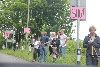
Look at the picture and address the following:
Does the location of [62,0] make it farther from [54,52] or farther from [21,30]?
[54,52]

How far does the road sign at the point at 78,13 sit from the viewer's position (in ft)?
28.9

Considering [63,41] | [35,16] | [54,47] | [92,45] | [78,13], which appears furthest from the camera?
[35,16]

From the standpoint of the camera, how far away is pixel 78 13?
8.83 metres

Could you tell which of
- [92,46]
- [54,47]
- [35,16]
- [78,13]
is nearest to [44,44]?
[54,47]

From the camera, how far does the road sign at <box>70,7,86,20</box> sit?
880 cm

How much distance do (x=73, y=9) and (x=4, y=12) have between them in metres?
41.4

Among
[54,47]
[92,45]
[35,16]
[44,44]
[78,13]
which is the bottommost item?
[54,47]

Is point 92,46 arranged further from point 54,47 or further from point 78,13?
point 54,47

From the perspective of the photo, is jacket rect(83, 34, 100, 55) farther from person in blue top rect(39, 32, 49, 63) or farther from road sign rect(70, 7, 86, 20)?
person in blue top rect(39, 32, 49, 63)

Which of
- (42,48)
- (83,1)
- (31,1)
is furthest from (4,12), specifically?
(83,1)

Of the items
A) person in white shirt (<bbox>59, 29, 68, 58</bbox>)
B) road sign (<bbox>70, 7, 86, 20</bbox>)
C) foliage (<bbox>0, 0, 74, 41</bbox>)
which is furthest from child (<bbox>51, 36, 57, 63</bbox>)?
foliage (<bbox>0, 0, 74, 41</bbox>)

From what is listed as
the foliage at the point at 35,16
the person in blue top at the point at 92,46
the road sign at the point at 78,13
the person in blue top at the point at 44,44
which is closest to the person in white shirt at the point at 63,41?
the person in blue top at the point at 44,44

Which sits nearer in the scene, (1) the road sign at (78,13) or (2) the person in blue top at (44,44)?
(1) the road sign at (78,13)

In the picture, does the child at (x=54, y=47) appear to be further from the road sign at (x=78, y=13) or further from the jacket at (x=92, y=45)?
the jacket at (x=92, y=45)
